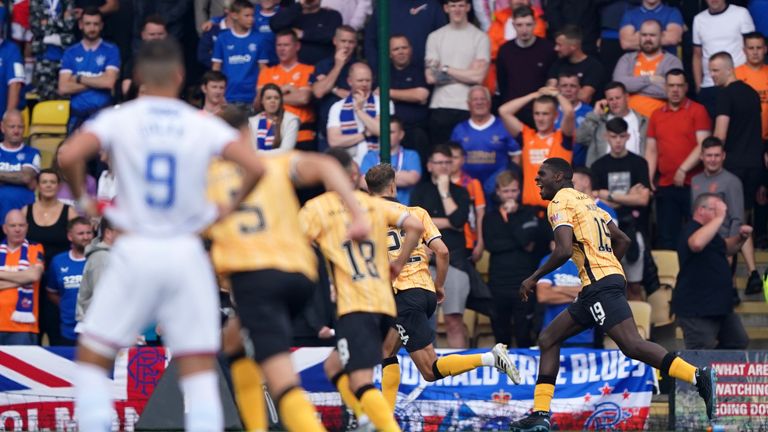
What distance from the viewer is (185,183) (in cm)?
694

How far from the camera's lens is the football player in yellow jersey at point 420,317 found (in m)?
11.0

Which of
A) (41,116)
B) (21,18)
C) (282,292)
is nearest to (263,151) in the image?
(41,116)

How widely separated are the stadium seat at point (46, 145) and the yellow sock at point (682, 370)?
340 inches

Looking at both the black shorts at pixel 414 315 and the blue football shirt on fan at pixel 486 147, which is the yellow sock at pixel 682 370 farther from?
the blue football shirt on fan at pixel 486 147

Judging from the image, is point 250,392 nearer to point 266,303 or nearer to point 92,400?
point 266,303

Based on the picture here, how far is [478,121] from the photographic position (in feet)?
51.9

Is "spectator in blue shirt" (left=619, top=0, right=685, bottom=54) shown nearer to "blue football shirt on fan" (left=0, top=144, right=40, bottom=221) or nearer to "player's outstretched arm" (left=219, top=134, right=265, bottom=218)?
"blue football shirt on fan" (left=0, top=144, right=40, bottom=221)

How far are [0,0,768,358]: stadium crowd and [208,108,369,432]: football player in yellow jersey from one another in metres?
6.21

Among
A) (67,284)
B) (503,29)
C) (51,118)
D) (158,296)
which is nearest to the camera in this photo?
(158,296)

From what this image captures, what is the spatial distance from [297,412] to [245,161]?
1400mm

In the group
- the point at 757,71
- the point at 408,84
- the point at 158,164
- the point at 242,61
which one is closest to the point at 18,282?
the point at 242,61

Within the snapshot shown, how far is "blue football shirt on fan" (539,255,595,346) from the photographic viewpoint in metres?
14.3

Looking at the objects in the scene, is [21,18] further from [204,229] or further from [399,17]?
[204,229]

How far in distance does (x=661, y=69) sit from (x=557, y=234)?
571 cm
